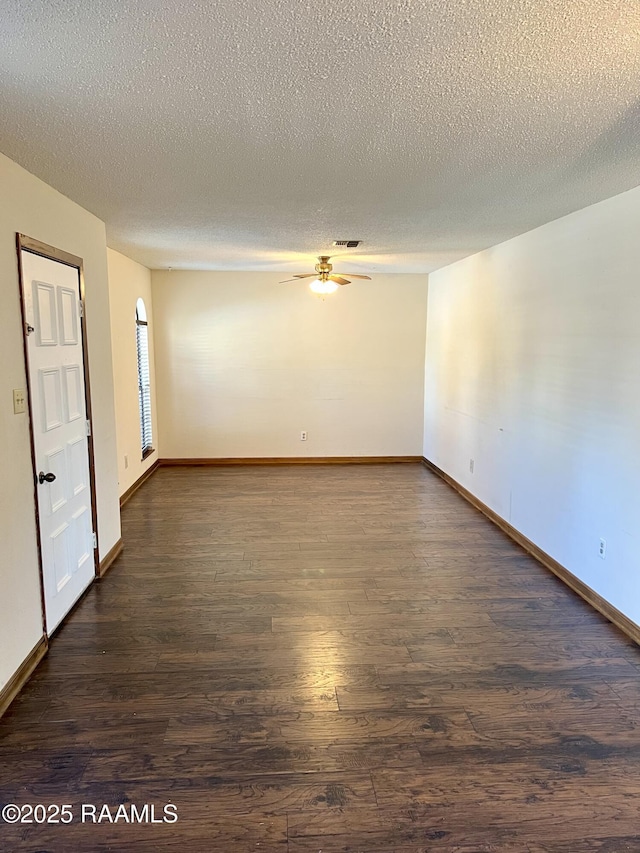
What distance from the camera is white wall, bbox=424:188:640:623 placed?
283 centimetres

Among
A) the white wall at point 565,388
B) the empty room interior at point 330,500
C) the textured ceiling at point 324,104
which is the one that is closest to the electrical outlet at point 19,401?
the empty room interior at point 330,500

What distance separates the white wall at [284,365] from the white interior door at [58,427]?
131 inches

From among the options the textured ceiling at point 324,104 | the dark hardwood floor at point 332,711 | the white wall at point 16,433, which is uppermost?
the textured ceiling at point 324,104

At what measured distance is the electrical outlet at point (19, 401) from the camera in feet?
7.79

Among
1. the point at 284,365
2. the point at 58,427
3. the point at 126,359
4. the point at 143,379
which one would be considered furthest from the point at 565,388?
the point at 143,379

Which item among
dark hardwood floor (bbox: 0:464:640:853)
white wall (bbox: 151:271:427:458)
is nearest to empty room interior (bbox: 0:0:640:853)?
dark hardwood floor (bbox: 0:464:640:853)

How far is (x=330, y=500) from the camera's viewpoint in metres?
5.22

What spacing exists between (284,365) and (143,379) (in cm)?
179

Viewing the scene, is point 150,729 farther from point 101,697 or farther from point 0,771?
point 0,771

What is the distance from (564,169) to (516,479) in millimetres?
2441

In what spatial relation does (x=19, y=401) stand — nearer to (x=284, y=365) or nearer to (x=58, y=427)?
(x=58, y=427)

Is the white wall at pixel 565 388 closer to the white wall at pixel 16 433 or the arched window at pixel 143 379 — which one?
the white wall at pixel 16 433

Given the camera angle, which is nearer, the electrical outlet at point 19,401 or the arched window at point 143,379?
the electrical outlet at point 19,401

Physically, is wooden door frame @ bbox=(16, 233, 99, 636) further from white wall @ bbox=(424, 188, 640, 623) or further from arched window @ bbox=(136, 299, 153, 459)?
white wall @ bbox=(424, 188, 640, 623)
